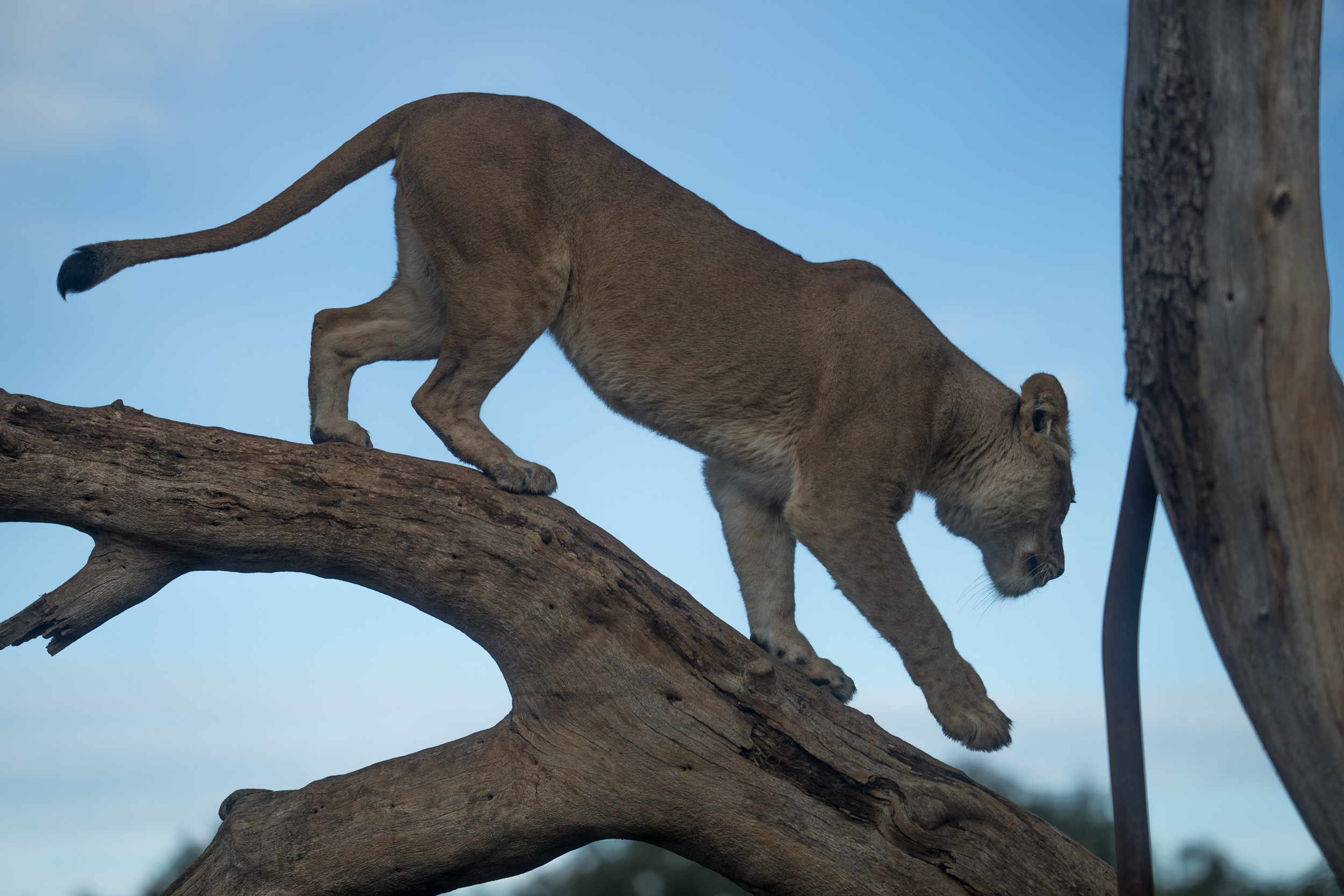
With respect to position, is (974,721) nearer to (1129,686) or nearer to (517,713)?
(1129,686)

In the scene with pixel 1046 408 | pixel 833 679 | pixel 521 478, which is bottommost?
pixel 833 679

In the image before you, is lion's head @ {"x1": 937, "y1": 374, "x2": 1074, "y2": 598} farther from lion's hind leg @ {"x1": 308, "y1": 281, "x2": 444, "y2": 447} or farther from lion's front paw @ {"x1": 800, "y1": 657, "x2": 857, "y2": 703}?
lion's hind leg @ {"x1": 308, "y1": 281, "x2": 444, "y2": 447}

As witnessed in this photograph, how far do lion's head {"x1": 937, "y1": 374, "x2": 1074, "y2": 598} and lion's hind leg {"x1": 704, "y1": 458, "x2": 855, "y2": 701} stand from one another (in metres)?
0.98

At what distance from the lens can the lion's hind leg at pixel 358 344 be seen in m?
4.99

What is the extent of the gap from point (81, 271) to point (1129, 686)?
14.6 ft

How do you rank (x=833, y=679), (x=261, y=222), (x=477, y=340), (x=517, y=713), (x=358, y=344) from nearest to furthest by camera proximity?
1. (x=517, y=713)
2. (x=477, y=340)
3. (x=261, y=222)
4. (x=833, y=679)
5. (x=358, y=344)

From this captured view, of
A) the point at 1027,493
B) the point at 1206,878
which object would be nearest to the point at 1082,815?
the point at 1206,878

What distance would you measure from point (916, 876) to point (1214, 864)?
13781 mm

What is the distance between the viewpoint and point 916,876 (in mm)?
3844

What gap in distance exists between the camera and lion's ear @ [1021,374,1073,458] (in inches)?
222

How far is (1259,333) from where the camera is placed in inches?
109

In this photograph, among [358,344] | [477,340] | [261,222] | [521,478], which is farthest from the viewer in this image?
[358,344]

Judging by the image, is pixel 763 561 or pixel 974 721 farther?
pixel 763 561

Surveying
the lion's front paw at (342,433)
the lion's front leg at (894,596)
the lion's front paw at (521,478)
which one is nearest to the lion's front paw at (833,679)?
the lion's front leg at (894,596)
